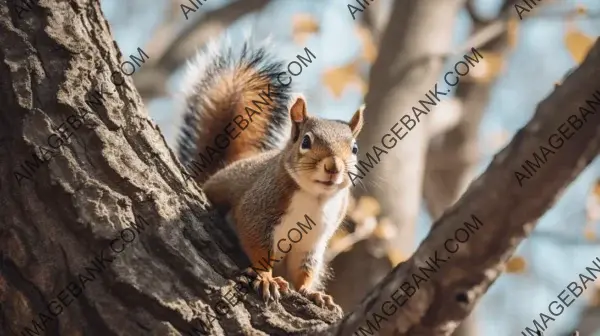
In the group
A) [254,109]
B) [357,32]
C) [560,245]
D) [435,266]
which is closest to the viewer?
[435,266]

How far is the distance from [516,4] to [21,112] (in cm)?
288

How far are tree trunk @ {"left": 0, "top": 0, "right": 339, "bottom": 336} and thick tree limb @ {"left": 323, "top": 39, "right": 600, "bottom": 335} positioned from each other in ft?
1.92

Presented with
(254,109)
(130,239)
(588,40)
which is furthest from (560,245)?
(130,239)

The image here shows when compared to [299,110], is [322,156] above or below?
below

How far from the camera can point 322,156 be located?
2475mm

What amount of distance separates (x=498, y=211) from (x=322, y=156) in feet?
4.00

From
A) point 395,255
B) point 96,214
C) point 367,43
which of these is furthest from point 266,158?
point 367,43

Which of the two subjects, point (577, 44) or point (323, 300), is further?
point (577, 44)

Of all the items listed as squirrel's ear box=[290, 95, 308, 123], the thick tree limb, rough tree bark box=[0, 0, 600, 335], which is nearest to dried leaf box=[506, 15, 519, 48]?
squirrel's ear box=[290, 95, 308, 123]

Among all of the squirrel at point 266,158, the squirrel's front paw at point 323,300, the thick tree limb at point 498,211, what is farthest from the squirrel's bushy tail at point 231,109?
the thick tree limb at point 498,211

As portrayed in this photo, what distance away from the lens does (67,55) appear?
211cm

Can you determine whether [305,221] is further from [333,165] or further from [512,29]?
[512,29]

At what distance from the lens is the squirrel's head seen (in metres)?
2.43

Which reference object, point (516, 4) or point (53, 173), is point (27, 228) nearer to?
point (53, 173)
